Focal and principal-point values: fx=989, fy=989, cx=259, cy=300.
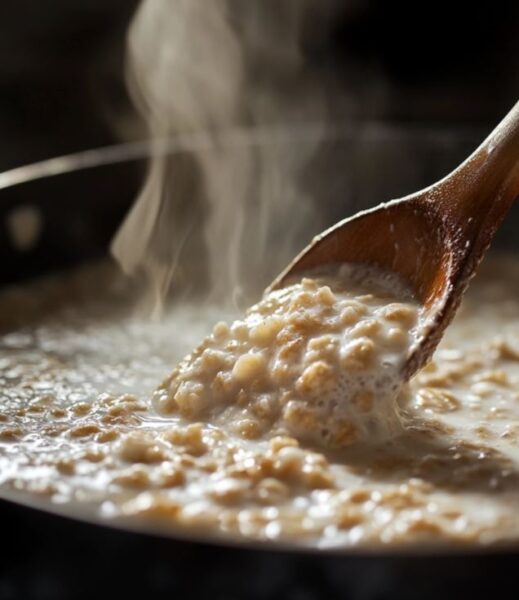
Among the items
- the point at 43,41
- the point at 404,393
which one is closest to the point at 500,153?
the point at 404,393

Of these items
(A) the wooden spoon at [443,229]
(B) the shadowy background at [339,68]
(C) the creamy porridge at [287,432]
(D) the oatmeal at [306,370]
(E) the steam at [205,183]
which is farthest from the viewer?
(B) the shadowy background at [339,68]

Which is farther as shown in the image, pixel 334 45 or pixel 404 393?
pixel 334 45

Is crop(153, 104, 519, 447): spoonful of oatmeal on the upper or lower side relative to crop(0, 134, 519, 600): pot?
upper

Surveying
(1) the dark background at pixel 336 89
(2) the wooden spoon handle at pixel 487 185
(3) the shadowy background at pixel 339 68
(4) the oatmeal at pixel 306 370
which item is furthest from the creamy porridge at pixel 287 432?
(3) the shadowy background at pixel 339 68

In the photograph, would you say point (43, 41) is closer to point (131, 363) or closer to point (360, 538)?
point (131, 363)

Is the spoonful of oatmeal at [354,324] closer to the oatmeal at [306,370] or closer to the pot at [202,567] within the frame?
the oatmeal at [306,370]

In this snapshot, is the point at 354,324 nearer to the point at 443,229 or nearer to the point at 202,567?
the point at 443,229

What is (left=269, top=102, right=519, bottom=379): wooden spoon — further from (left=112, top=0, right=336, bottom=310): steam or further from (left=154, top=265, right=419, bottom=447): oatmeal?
(left=112, top=0, right=336, bottom=310): steam

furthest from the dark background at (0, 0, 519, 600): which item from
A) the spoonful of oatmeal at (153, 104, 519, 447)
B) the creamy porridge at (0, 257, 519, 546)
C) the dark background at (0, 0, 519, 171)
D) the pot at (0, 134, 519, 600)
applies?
the pot at (0, 134, 519, 600)
